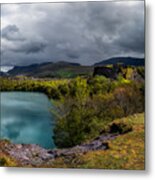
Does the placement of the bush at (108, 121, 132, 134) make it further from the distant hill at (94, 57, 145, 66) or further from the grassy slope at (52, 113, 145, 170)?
the distant hill at (94, 57, 145, 66)

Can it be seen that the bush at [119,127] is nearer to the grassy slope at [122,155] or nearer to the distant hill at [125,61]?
the grassy slope at [122,155]

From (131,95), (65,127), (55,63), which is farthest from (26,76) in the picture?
(131,95)

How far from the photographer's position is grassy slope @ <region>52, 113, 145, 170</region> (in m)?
2.32

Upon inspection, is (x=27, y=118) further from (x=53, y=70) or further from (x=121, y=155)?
(x=121, y=155)

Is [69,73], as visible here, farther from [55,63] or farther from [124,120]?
[124,120]

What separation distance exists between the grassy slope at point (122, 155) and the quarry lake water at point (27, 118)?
17 cm

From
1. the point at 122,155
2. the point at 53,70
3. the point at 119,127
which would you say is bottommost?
the point at 122,155

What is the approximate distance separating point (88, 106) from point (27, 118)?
296 millimetres

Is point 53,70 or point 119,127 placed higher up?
point 53,70

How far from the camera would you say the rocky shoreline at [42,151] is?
2365 millimetres

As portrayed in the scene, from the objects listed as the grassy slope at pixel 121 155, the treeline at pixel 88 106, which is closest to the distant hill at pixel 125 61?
the treeline at pixel 88 106

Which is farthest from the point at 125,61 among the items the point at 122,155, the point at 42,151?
the point at 42,151

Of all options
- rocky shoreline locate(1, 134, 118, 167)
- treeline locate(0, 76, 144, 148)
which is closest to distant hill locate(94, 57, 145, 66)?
treeline locate(0, 76, 144, 148)

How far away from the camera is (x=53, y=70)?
2406 millimetres
